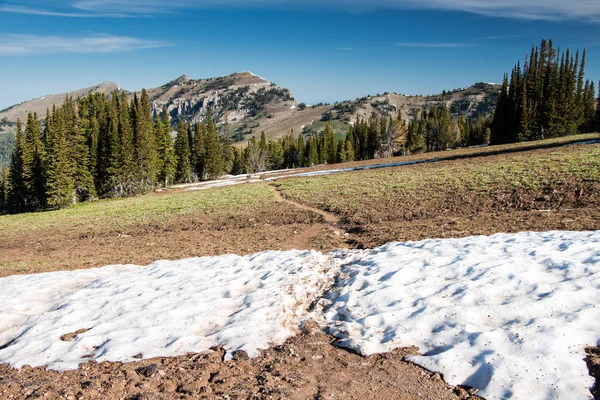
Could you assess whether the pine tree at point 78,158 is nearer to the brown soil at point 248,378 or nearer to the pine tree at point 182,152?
the pine tree at point 182,152

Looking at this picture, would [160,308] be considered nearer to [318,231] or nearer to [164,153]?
[318,231]

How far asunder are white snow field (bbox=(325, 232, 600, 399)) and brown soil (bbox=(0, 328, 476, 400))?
0.43 meters

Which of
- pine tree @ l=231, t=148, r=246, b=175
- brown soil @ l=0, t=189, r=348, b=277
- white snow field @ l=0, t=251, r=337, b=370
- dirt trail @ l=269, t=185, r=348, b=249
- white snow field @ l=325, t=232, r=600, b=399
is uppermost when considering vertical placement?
white snow field @ l=325, t=232, r=600, b=399

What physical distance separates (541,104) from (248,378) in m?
98.7

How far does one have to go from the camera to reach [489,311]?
742 cm

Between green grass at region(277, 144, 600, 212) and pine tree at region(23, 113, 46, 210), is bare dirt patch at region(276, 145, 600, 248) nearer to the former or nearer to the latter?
green grass at region(277, 144, 600, 212)

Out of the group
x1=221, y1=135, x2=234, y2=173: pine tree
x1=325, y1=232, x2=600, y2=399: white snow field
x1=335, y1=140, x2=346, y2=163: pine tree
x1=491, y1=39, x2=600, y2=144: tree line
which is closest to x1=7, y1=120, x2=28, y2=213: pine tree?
x1=221, y1=135, x2=234, y2=173: pine tree

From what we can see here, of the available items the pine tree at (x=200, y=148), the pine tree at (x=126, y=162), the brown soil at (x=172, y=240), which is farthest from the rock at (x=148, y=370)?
the pine tree at (x=200, y=148)

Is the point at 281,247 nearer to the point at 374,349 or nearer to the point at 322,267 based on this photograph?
the point at 322,267

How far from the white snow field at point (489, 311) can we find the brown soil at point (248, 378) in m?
0.43

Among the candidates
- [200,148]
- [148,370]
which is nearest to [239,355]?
[148,370]

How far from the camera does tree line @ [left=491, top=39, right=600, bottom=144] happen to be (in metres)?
79.4

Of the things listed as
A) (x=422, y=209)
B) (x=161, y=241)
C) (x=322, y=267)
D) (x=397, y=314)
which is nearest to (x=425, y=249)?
(x=322, y=267)

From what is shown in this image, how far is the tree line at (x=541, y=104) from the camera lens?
7944 centimetres
